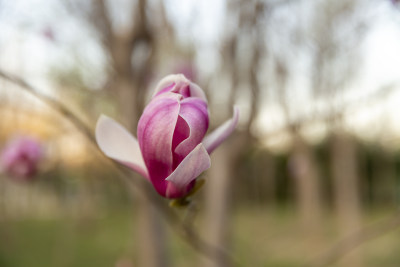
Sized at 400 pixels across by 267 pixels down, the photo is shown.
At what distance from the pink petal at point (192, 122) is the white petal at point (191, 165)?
1.0 inches

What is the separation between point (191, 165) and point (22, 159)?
1.06m

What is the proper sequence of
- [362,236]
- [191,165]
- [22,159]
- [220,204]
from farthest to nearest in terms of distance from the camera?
[220,204], [22,159], [362,236], [191,165]

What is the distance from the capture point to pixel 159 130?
49cm

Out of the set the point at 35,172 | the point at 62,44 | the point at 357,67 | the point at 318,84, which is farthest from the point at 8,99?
the point at 357,67

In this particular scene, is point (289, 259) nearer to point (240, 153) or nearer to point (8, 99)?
point (8, 99)

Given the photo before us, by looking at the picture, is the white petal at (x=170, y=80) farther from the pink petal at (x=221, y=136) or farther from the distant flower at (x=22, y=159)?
the distant flower at (x=22, y=159)

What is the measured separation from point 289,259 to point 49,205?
1223 centimetres

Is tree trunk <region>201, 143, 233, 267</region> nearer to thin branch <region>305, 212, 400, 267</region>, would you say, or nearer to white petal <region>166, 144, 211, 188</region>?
thin branch <region>305, 212, 400, 267</region>

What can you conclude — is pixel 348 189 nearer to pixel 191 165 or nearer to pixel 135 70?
pixel 135 70

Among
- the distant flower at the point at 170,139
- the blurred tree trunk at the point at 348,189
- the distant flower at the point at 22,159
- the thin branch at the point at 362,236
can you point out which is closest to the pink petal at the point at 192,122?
the distant flower at the point at 170,139

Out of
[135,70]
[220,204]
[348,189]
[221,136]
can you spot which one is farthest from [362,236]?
[348,189]

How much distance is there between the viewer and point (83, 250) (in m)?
7.19

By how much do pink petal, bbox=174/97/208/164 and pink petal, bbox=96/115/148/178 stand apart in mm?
60

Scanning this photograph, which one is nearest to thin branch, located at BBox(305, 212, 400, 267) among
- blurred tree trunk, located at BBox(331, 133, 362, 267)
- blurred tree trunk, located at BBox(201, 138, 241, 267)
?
blurred tree trunk, located at BBox(201, 138, 241, 267)
